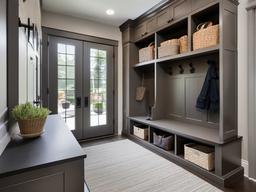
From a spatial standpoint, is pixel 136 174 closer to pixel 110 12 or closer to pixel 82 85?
pixel 82 85

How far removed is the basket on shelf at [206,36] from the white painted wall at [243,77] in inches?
14.9

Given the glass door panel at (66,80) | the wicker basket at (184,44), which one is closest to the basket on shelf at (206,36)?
the wicker basket at (184,44)

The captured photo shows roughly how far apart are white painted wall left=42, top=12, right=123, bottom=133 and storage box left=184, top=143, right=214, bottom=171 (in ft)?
7.41

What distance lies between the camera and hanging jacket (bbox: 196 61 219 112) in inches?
103

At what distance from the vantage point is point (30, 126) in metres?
1.18

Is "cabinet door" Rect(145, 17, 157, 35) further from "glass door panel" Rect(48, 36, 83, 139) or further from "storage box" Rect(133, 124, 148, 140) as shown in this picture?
"storage box" Rect(133, 124, 148, 140)

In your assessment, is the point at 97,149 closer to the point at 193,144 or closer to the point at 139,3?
the point at 193,144

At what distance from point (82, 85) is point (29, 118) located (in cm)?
294

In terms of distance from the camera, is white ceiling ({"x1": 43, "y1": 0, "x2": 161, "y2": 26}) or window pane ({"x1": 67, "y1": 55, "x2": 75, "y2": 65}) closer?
white ceiling ({"x1": 43, "y1": 0, "x2": 161, "y2": 26})

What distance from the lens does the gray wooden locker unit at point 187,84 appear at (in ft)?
7.41

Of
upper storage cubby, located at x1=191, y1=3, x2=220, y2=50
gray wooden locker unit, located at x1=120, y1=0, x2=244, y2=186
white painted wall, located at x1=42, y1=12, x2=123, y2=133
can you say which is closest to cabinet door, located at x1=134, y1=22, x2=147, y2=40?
gray wooden locker unit, located at x1=120, y1=0, x2=244, y2=186

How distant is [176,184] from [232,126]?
1.12 m

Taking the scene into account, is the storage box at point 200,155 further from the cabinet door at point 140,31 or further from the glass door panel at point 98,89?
the cabinet door at point 140,31

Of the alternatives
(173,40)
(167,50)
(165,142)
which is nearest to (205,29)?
(173,40)
